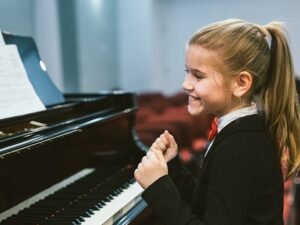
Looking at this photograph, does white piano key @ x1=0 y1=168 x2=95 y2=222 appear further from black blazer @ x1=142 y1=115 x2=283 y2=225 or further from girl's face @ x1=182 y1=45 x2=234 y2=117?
girl's face @ x1=182 y1=45 x2=234 y2=117

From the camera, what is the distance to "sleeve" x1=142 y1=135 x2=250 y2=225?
3.75ft

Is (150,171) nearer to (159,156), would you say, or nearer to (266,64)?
(159,156)

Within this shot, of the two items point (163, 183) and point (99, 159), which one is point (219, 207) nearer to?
point (163, 183)

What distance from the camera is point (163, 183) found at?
4.06ft

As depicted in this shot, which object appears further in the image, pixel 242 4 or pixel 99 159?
pixel 242 4

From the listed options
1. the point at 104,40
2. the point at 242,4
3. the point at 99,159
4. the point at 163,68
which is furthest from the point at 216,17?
the point at 99,159

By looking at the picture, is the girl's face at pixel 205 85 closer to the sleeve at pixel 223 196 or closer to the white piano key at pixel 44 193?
the sleeve at pixel 223 196

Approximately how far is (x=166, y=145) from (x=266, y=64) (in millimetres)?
441

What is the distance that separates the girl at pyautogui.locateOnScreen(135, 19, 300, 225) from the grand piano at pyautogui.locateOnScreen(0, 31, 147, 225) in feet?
0.96

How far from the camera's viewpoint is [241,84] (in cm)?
125

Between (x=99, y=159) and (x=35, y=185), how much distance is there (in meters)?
0.43

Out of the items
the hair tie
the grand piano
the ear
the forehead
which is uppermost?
the hair tie

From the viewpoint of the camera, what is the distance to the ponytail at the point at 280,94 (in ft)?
4.24

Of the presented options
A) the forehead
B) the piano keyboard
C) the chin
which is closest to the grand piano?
→ the piano keyboard
